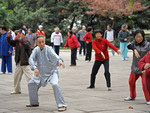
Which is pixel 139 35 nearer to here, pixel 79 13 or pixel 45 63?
pixel 45 63

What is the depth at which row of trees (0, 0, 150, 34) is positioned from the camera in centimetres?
4369

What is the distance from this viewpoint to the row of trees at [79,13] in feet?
143

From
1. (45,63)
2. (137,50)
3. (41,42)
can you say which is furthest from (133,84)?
(41,42)

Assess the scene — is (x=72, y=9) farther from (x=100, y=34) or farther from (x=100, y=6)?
(x=100, y=34)

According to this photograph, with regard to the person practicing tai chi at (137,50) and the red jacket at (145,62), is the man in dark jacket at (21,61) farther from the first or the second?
the red jacket at (145,62)

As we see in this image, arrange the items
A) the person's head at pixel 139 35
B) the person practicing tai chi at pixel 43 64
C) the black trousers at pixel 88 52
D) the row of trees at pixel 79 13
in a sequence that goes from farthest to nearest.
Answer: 1. the row of trees at pixel 79 13
2. the black trousers at pixel 88 52
3. the person's head at pixel 139 35
4. the person practicing tai chi at pixel 43 64

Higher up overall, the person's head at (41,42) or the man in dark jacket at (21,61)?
the person's head at (41,42)

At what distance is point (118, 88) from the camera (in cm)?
1256

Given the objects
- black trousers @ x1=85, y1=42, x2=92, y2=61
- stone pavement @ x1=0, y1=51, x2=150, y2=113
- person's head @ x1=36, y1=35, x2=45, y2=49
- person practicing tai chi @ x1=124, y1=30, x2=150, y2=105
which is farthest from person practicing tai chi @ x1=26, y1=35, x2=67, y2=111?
black trousers @ x1=85, y1=42, x2=92, y2=61

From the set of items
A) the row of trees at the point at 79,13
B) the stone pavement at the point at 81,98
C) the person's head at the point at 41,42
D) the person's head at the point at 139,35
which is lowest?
the stone pavement at the point at 81,98

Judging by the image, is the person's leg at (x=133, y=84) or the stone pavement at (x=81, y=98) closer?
the stone pavement at (x=81, y=98)

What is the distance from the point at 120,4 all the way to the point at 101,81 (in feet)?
101

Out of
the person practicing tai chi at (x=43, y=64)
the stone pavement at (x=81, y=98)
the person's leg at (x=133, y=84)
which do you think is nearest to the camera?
the stone pavement at (x=81, y=98)

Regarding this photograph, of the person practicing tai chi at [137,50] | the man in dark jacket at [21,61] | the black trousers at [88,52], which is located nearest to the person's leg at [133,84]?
the person practicing tai chi at [137,50]
